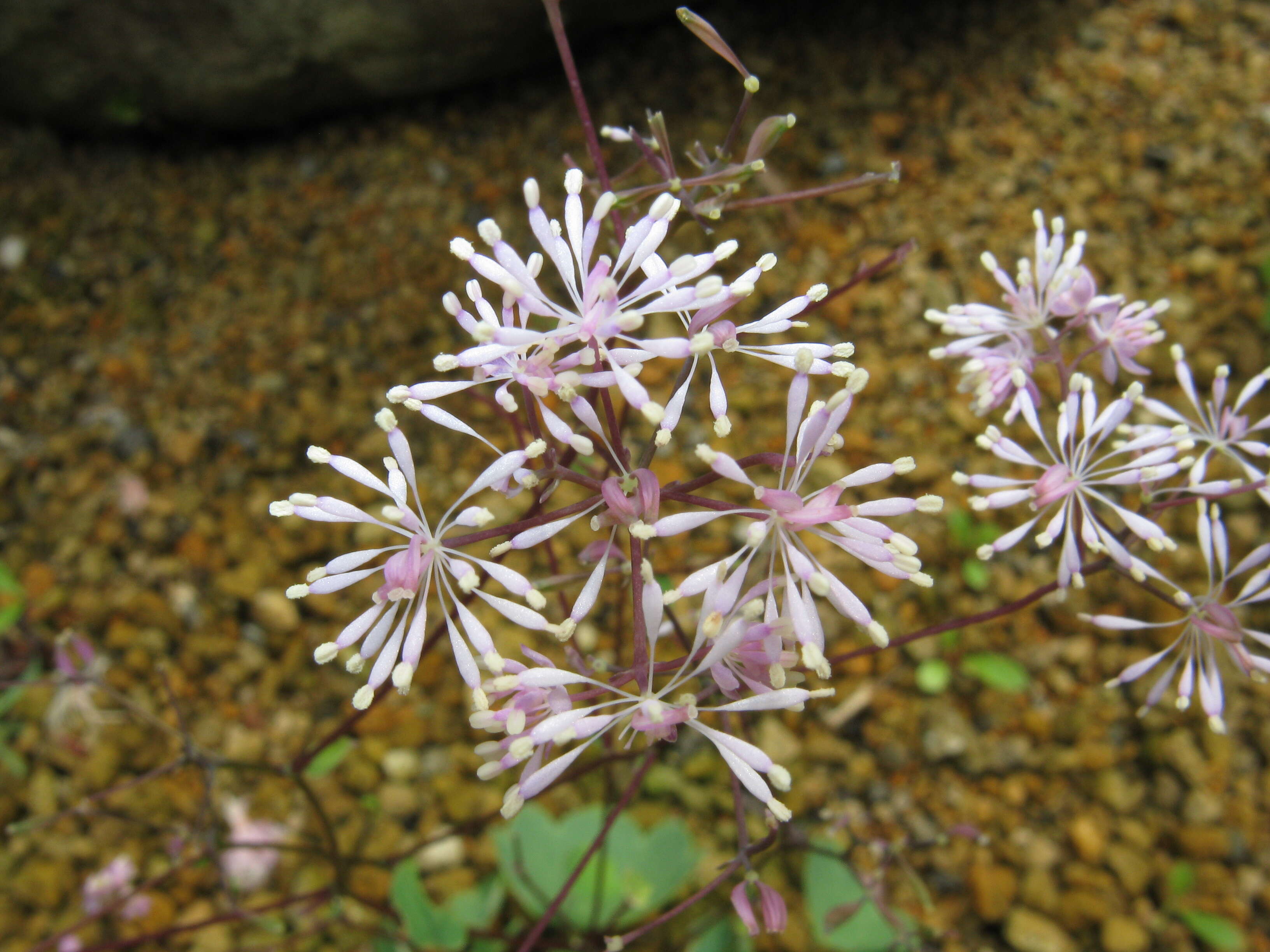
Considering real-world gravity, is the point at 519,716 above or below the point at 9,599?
below

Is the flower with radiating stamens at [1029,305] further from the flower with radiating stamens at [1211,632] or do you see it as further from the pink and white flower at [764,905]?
the pink and white flower at [764,905]

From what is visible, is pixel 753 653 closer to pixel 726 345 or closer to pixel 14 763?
pixel 726 345

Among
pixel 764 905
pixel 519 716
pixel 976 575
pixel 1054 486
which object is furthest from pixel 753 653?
pixel 976 575

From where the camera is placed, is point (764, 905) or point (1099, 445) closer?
point (764, 905)

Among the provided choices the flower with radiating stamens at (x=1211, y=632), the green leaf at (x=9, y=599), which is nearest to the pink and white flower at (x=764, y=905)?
the flower with radiating stamens at (x=1211, y=632)

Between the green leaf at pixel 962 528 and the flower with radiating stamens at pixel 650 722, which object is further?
the green leaf at pixel 962 528

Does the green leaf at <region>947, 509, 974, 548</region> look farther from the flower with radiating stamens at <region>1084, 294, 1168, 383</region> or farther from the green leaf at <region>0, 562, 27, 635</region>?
the green leaf at <region>0, 562, 27, 635</region>

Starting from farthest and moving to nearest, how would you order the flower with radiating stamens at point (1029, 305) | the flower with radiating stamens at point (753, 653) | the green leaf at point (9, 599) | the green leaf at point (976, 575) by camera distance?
the green leaf at point (976, 575) → the green leaf at point (9, 599) → the flower with radiating stamens at point (1029, 305) → the flower with radiating stamens at point (753, 653)
